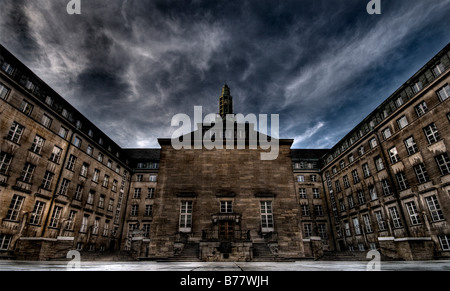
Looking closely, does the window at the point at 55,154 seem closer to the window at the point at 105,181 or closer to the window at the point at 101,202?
the window at the point at 105,181

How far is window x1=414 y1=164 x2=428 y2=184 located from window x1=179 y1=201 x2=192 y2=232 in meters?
25.3

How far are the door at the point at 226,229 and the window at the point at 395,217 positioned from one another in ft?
64.8

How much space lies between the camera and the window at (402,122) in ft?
85.4

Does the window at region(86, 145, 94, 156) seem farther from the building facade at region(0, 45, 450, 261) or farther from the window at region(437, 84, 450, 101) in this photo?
the window at region(437, 84, 450, 101)

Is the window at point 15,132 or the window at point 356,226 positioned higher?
the window at point 15,132

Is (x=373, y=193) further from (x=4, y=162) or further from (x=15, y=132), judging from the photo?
(x=15, y=132)

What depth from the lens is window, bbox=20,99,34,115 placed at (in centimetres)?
2315

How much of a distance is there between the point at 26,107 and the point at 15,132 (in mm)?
2968

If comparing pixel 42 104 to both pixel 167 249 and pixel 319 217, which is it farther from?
pixel 319 217

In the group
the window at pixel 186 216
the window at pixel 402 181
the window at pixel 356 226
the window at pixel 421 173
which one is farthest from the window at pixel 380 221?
the window at pixel 186 216

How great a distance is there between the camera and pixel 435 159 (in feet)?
72.6

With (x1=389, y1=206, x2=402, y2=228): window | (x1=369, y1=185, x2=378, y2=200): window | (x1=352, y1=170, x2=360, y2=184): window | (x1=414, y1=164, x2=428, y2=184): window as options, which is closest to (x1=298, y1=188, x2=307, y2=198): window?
(x1=352, y1=170, x2=360, y2=184): window

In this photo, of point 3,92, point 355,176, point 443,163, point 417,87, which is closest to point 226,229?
point 443,163
